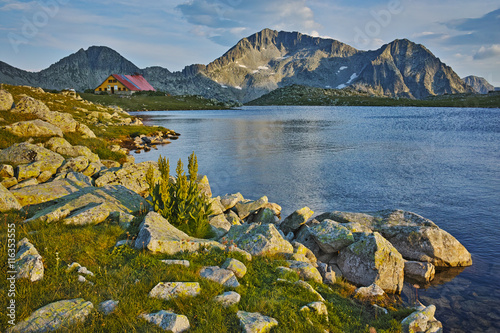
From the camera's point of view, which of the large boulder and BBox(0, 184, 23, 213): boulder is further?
the large boulder

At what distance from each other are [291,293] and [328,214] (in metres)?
11.0

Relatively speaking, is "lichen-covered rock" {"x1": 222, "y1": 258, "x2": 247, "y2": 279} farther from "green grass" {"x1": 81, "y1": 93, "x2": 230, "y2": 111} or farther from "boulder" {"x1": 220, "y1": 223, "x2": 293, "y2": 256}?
"green grass" {"x1": 81, "y1": 93, "x2": 230, "y2": 111}

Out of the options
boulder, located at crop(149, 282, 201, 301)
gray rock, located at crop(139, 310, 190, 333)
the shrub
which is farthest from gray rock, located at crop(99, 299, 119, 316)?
the shrub

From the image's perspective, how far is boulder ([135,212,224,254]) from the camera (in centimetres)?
943

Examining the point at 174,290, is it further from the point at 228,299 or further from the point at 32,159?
the point at 32,159

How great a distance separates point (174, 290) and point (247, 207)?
41.7 feet

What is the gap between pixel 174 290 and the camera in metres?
7.43

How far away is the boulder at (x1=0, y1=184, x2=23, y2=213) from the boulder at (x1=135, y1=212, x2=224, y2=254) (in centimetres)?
584

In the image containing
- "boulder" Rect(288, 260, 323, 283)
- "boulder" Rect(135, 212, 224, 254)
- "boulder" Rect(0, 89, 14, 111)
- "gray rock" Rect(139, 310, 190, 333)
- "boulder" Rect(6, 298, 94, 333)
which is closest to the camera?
"boulder" Rect(6, 298, 94, 333)

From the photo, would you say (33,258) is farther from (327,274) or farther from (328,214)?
(328,214)

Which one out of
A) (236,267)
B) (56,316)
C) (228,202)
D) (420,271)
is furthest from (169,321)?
(228,202)

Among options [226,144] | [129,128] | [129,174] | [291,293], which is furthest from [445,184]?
[129,128]

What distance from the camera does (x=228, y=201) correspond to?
20.3 metres

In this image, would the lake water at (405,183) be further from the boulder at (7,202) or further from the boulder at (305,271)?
the boulder at (7,202)
